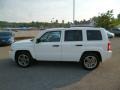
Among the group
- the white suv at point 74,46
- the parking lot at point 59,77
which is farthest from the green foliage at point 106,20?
the white suv at point 74,46

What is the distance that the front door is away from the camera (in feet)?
27.7

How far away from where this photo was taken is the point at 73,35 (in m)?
8.44

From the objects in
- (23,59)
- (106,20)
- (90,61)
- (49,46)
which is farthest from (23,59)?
(106,20)

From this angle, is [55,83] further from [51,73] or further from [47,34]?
[47,34]

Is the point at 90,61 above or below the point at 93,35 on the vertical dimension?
below

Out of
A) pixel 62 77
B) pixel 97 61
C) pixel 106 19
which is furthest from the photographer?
pixel 106 19

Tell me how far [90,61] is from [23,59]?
287 centimetres

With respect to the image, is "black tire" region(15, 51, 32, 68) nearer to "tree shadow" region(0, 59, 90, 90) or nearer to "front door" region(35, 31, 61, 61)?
"tree shadow" region(0, 59, 90, 90)

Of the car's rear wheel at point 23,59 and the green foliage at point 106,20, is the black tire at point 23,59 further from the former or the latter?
the green foliage at point 106,20

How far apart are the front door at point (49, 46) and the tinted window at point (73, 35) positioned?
33cm

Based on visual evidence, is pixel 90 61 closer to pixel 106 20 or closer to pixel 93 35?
pixel 93 35

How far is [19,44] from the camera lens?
350 inches

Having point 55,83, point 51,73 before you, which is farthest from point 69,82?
point 51,73

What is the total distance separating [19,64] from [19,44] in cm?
87
